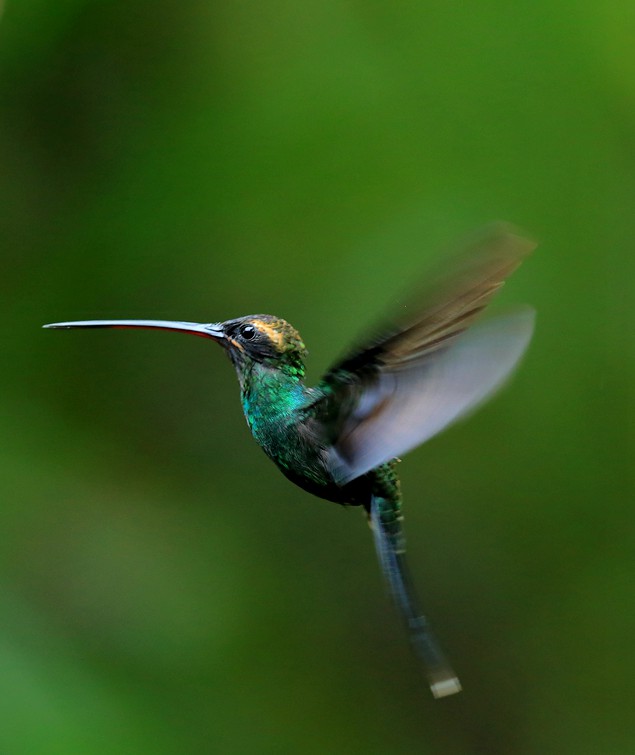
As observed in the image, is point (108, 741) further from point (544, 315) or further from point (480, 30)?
point (480, 30)

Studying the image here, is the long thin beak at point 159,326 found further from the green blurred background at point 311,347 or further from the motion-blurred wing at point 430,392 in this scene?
the green blurred background at point 311,347

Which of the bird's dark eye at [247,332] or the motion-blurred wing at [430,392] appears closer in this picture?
the motion-blurred wing at [430,392]

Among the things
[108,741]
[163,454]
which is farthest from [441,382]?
[163,454]

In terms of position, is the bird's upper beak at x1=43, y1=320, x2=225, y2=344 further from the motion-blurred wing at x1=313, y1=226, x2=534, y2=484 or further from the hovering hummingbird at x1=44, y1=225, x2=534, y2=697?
the motion-blurred wing at x1=313, y1=226, x2=534, y2=484

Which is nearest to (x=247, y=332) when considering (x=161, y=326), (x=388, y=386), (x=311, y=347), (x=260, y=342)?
(x=260, y=342)

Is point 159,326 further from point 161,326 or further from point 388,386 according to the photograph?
point 388,386

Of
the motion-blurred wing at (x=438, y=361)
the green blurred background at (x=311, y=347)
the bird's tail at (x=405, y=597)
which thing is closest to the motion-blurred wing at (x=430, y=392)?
the motion-blurred wing at (x=438, y=361)

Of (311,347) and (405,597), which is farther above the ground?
(311,347)
